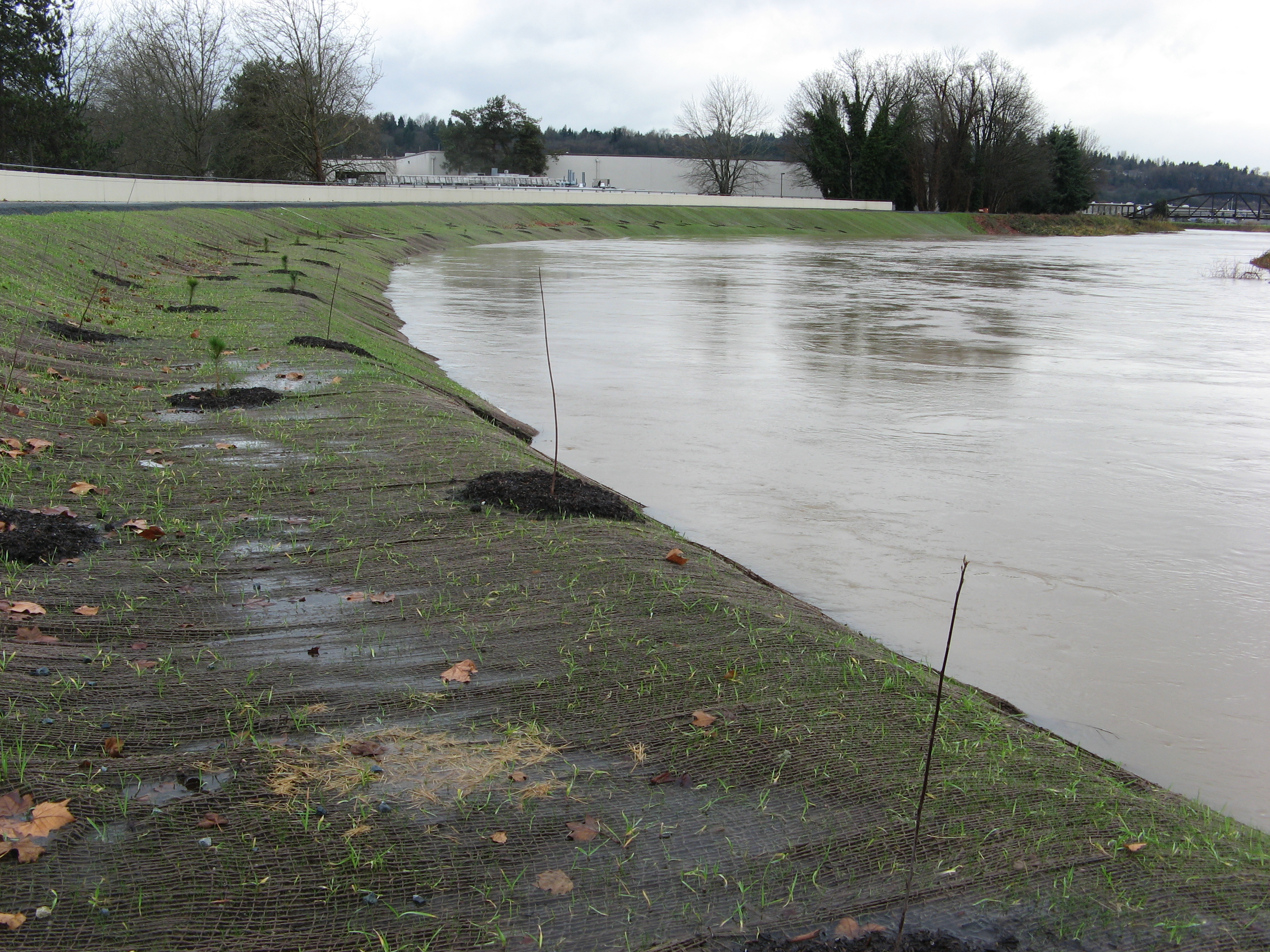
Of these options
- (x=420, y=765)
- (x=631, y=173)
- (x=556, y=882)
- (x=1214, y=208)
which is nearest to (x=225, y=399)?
(x=420, y=765)

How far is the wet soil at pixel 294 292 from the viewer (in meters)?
16.7

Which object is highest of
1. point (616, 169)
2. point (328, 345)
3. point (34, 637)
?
point (616, 169)

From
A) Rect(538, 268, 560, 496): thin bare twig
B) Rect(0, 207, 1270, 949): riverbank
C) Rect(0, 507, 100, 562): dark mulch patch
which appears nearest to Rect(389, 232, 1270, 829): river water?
Rect(538, 268, 560, 496): thin bare twig

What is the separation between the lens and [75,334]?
10.5 metres

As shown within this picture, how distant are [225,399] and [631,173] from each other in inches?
4472

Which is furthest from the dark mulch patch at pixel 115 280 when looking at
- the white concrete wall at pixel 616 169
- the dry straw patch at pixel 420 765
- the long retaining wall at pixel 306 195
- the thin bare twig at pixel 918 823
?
the white concrete wall at pixel 616 169

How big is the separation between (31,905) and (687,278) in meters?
30.9

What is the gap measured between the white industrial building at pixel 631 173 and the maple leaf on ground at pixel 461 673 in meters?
97.1

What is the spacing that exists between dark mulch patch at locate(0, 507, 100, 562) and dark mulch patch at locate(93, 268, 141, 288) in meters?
10.6

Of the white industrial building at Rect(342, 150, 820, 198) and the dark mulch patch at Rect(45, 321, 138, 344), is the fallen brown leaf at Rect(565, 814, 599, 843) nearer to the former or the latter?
the dark mulch patch at Rect(45, 321, 138, 344)

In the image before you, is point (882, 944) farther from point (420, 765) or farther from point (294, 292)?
point (294, 292)

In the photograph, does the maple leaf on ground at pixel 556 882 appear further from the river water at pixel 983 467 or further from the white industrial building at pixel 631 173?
the white industrial building at pixel 631 173

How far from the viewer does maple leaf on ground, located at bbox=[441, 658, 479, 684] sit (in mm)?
4250

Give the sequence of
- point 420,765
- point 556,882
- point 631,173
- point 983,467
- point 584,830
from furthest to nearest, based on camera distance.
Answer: point 631,173, point 983,467, point 420,765, point 584,830, point 556,882
